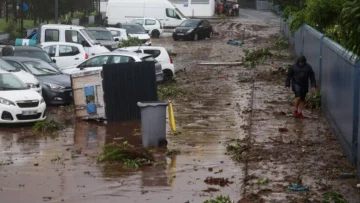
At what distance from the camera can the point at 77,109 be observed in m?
20.9

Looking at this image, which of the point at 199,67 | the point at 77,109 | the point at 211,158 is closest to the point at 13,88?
the point at 77,109

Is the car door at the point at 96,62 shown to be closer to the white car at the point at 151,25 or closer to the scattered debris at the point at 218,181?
the scattered debris at the point at 218,181

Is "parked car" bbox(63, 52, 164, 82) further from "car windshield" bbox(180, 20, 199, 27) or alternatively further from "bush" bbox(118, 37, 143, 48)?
"car windshield" bbox(180, 20, 199, 27)

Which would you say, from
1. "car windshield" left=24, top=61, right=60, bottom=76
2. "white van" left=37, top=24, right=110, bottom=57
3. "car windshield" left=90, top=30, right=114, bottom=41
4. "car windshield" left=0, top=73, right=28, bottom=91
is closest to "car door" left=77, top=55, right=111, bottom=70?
"car windshield" left=24, top=61, right=60, bottom=76

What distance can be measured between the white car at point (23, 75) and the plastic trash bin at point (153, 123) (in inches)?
246

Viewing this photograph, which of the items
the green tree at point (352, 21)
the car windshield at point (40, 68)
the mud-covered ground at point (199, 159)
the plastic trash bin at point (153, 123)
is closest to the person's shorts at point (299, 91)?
the mud-covered ground at point (199, 159)

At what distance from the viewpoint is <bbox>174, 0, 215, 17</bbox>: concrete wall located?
72062 millimetres

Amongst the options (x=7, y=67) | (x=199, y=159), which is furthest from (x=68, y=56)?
(x=199, y=159)

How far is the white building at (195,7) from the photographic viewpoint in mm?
72062

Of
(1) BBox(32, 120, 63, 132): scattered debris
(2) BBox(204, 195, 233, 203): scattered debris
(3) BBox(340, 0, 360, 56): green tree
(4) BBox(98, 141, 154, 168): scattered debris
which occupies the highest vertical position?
(3) BBox(340, 0, 360, 56): green tree

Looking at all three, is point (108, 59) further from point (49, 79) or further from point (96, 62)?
point (49, 79)

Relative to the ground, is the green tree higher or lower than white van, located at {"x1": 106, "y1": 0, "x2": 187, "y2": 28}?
higher

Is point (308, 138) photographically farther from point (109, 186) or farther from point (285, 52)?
point (285, 52)

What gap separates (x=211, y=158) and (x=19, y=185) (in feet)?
13.5
